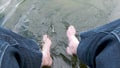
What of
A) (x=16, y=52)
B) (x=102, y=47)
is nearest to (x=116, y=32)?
(x=102, y=47)

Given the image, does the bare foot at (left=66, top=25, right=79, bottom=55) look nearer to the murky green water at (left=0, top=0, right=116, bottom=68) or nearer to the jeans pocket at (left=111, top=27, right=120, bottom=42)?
the murky green water at (left=0, top=0, right=116, bottom=68)

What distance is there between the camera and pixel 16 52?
152 cm

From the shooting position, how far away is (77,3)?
2283 millimetres

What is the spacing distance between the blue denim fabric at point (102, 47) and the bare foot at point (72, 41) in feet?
0.72

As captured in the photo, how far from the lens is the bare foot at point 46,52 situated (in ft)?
6.36

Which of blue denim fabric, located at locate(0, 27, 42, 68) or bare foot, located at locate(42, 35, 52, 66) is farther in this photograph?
bare foot, located at locate(42, 35, 52, 66)

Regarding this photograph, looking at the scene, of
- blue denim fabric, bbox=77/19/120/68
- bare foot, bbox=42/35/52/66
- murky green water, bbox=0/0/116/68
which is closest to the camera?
blue denim fabric, bbox=77/19/120/68

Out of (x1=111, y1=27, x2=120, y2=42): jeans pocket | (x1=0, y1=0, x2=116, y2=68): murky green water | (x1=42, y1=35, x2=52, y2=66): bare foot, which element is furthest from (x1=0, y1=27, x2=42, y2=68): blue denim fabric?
(x1=111, y1=27, x2=120, y2=42): jeans pocket

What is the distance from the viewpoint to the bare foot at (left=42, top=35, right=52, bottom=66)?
6.36 ft

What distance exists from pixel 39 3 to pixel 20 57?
0.84m

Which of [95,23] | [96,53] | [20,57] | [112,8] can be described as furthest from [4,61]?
[112,8]

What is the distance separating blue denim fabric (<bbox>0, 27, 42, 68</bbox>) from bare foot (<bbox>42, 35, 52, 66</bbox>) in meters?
0.21

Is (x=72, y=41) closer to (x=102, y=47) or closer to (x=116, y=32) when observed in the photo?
(x=102, y=47)

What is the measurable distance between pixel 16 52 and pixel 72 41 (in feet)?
1.90
